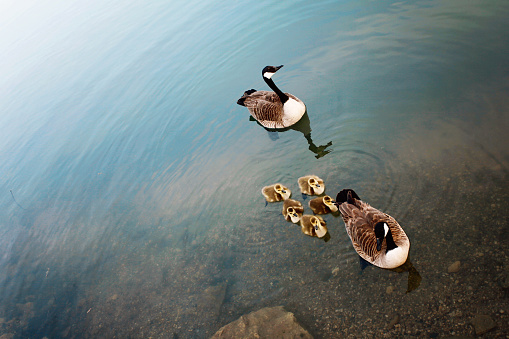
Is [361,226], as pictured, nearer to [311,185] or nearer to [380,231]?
[380,231]

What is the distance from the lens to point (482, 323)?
4.46m

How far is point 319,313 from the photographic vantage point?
531 cm

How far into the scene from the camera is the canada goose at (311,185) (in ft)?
21.4

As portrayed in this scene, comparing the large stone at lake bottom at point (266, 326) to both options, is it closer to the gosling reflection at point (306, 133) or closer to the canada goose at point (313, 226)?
the canada goose at point (313, 226)

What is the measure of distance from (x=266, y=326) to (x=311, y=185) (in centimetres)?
264

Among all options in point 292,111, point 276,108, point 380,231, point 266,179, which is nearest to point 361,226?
point 380,231

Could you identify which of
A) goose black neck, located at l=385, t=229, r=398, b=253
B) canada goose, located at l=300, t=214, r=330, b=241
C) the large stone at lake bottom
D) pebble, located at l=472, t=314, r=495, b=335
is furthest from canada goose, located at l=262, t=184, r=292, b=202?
pebble, located at l=472, t=314, r=495, b=335

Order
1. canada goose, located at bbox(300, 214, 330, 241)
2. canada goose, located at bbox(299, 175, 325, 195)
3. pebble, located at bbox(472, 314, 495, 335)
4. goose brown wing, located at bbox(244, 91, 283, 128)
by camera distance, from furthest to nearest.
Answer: goose brown wing, located at bbox(244, 91, 283, 128) → canada goose, located at bbox(299, 175, 325, 195) → canada goose, located at bbox(300, 214, 330, 241) → pebble, located at bbox(472, 314, 495, 335)

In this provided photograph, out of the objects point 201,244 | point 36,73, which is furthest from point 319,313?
point 36,73

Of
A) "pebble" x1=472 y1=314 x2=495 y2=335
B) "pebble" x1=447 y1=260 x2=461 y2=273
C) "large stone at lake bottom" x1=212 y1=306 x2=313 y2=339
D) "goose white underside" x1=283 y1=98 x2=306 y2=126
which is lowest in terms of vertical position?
"pebble" x1=472 y1=314 x2=495 y2=335

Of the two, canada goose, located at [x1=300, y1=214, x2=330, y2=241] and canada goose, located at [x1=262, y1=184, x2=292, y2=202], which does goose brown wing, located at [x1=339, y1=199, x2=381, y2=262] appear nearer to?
canada goose, located at [x1=300, y1=214, x2=330, y2=241]

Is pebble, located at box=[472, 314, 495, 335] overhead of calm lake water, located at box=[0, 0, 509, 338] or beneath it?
beneath

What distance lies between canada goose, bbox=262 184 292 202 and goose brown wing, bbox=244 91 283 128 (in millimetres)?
2500

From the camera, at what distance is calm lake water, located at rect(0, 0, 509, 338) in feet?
17.7
